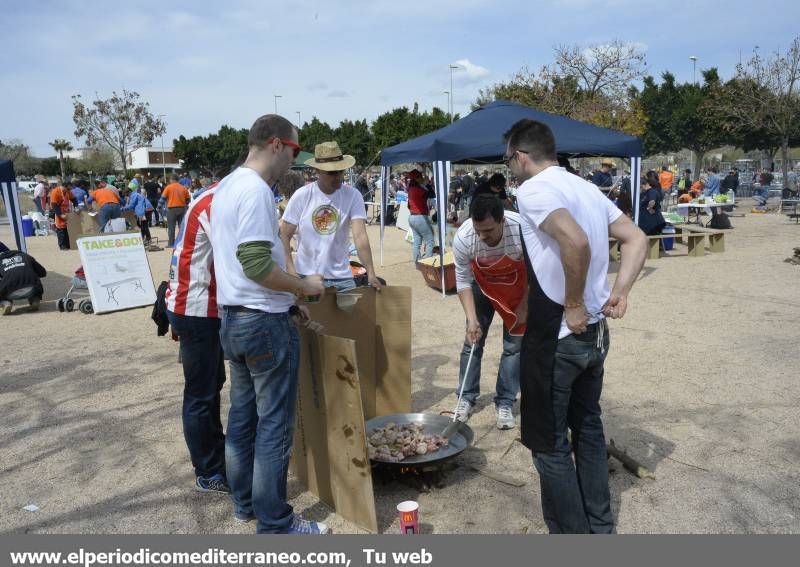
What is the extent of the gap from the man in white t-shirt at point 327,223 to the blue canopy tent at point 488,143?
4588 millimetres

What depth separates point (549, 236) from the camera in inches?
104

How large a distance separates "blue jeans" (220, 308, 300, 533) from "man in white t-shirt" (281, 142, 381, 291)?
1698 millimetres

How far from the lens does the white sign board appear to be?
903 cm

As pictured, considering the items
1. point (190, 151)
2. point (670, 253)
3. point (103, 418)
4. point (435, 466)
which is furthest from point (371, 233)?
point (190, 151)

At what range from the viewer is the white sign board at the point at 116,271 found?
9031 millimetres

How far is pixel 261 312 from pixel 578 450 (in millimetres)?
1557

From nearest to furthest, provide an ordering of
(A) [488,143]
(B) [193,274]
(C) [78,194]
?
1. (B) [193,274]
2. (A) [488,143]
3. (C) [78,194]

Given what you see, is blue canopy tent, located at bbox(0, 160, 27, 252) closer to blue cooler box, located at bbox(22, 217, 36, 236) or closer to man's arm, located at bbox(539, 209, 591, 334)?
blue cooler box, located at bbox(22, 217, 36, 236)

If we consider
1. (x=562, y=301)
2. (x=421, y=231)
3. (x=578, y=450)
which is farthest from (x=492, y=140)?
(x=562, y=301)

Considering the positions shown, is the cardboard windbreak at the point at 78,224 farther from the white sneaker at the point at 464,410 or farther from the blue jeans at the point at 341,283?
the white sneaker at the point at 464,410

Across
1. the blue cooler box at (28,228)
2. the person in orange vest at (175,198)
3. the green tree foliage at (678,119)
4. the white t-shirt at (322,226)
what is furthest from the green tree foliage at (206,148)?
the white t-shirt at (322,226)

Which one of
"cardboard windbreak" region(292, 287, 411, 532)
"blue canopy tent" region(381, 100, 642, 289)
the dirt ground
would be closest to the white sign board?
the dirt ground

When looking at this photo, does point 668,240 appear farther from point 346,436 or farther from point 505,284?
point 346,436
